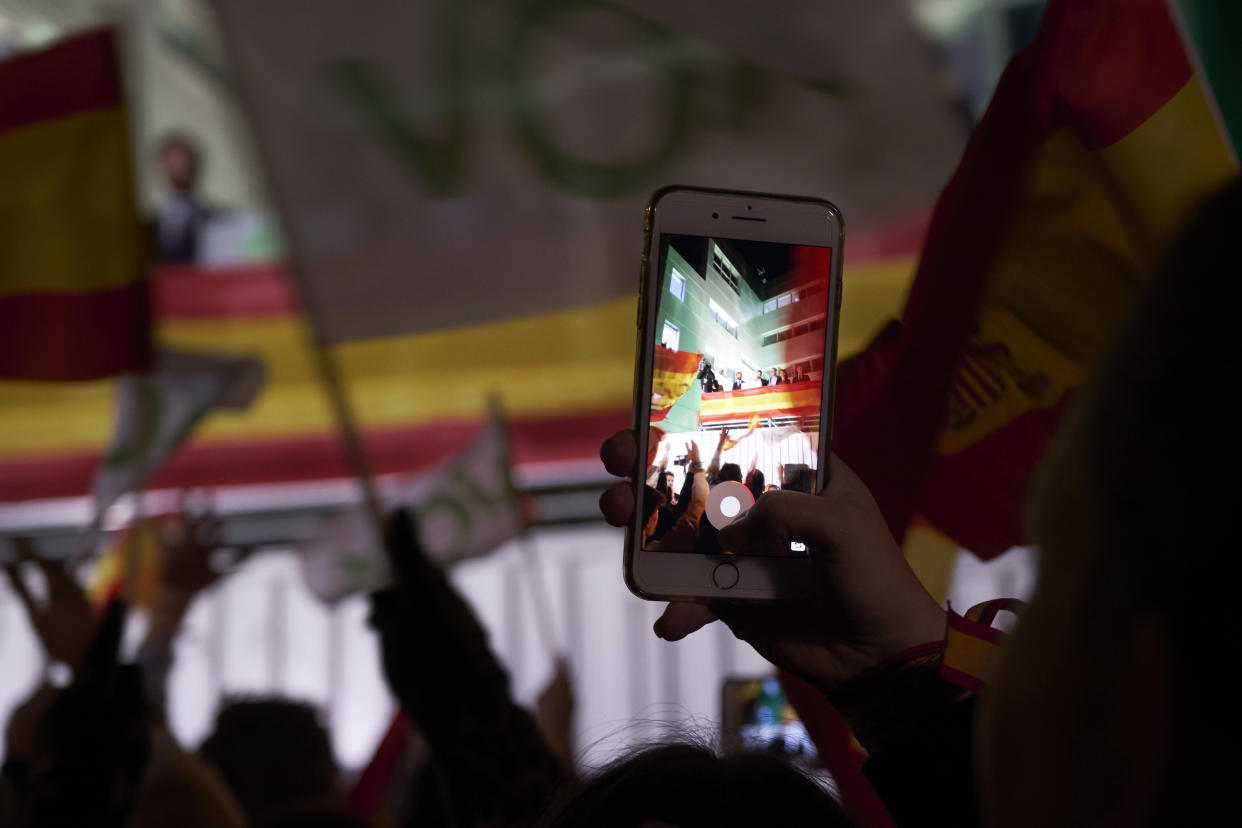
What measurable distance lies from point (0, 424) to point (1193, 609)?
498 centimetres

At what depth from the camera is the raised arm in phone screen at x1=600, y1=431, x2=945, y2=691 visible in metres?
0.62

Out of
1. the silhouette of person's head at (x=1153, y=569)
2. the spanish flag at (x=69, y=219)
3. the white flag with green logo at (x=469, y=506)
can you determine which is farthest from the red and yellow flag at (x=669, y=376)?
the white flag with green logo at (x=469, y=506)

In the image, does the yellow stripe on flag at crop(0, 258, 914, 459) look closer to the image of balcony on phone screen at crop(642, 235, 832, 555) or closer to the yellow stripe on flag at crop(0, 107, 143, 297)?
the yellow stripe on flag at crop(0, 107, 143, 297)

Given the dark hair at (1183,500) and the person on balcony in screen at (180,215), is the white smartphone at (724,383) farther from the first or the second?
the person on balcony in screen at (180,215)

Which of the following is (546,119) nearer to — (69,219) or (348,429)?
(348,429)

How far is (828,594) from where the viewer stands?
0.65 m

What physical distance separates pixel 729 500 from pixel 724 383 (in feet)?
0.24

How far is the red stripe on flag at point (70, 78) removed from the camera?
2117 mm

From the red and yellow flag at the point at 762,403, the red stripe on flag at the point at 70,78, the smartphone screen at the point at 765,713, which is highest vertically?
the red stripe on flag at the point at 70,78

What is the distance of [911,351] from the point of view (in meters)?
1.13

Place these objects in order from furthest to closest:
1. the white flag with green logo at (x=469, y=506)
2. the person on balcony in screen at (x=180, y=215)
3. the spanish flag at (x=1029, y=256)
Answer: the person on balcony in screen at (x=180, y=215) → the white flag with green logo at (x=469, y=506) → the spanish flag at (x=1029, y=256)

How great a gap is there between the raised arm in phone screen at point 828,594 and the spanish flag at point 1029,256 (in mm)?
372

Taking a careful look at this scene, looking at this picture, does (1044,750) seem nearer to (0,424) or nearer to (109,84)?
(109,84)

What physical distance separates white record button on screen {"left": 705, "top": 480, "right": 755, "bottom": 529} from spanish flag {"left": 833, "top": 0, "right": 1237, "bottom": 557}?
0.36 meters
